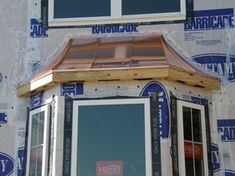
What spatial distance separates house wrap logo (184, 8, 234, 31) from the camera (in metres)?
9.98

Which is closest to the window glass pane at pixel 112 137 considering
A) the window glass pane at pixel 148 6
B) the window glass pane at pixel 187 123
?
the window glass pane at pixel 187 123

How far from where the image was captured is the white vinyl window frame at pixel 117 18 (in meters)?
10.1

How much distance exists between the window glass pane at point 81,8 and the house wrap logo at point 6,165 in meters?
Result: 2.87

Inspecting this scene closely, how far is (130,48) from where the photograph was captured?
9523 mm

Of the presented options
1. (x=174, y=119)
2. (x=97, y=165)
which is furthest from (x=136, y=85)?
(x=97, y=165)

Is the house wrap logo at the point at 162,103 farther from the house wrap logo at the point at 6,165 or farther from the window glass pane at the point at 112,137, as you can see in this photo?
the house wrap logo at the point at 6,165

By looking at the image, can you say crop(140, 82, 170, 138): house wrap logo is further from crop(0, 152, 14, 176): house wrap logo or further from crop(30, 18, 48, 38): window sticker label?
crop(0, 152, 14, 176): house wrap logo

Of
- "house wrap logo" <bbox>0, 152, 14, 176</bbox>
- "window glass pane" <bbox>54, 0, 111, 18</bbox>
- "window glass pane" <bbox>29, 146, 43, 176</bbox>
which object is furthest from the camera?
"window glass pane" <bbox>54, 0, 111, 18</bbox>

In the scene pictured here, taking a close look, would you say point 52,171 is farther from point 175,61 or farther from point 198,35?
point 198,35

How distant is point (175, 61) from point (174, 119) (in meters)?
1.07

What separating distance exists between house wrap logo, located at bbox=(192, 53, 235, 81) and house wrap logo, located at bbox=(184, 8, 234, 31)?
0.56 m

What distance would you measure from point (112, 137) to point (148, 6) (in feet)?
9.73

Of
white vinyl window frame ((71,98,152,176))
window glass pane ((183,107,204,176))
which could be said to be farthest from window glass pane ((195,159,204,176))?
white vinyl window frame ((71,98,152,176))

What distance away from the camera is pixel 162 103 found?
864cm
